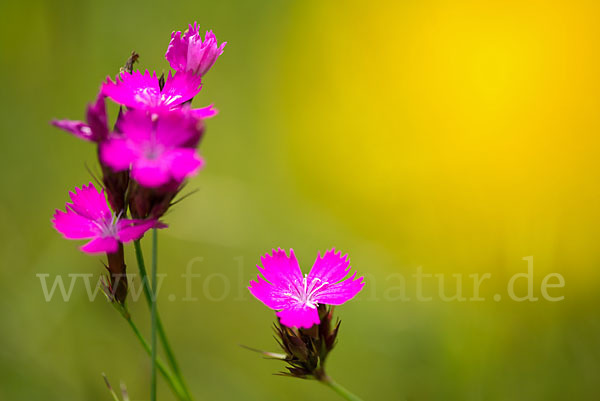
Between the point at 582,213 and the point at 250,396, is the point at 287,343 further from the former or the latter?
the point at 582,213

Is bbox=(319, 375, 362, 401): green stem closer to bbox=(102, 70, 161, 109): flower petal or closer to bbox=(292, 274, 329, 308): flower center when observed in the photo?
bbox=(292, 274, 329, 308): flower center

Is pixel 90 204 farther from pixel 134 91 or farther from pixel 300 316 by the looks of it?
pixel 300 316

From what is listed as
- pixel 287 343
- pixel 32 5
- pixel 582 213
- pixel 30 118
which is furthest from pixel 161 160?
pixel 32 5

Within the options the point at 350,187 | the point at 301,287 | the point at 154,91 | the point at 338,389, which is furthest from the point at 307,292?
the point at 350,187

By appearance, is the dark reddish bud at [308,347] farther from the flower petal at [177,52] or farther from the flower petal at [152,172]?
the flower petal at [177,52]

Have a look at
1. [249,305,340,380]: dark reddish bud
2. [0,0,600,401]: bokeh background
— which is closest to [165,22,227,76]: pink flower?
[249,305,340,380]: dark reddish bud

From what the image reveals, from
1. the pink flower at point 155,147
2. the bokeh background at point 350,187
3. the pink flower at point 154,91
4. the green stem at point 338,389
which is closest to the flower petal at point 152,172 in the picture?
the pink flower at point 155,147

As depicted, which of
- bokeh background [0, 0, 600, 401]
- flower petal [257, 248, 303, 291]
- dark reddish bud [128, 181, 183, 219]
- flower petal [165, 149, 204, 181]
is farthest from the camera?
bokeh background [0, 0, 600, 401]
